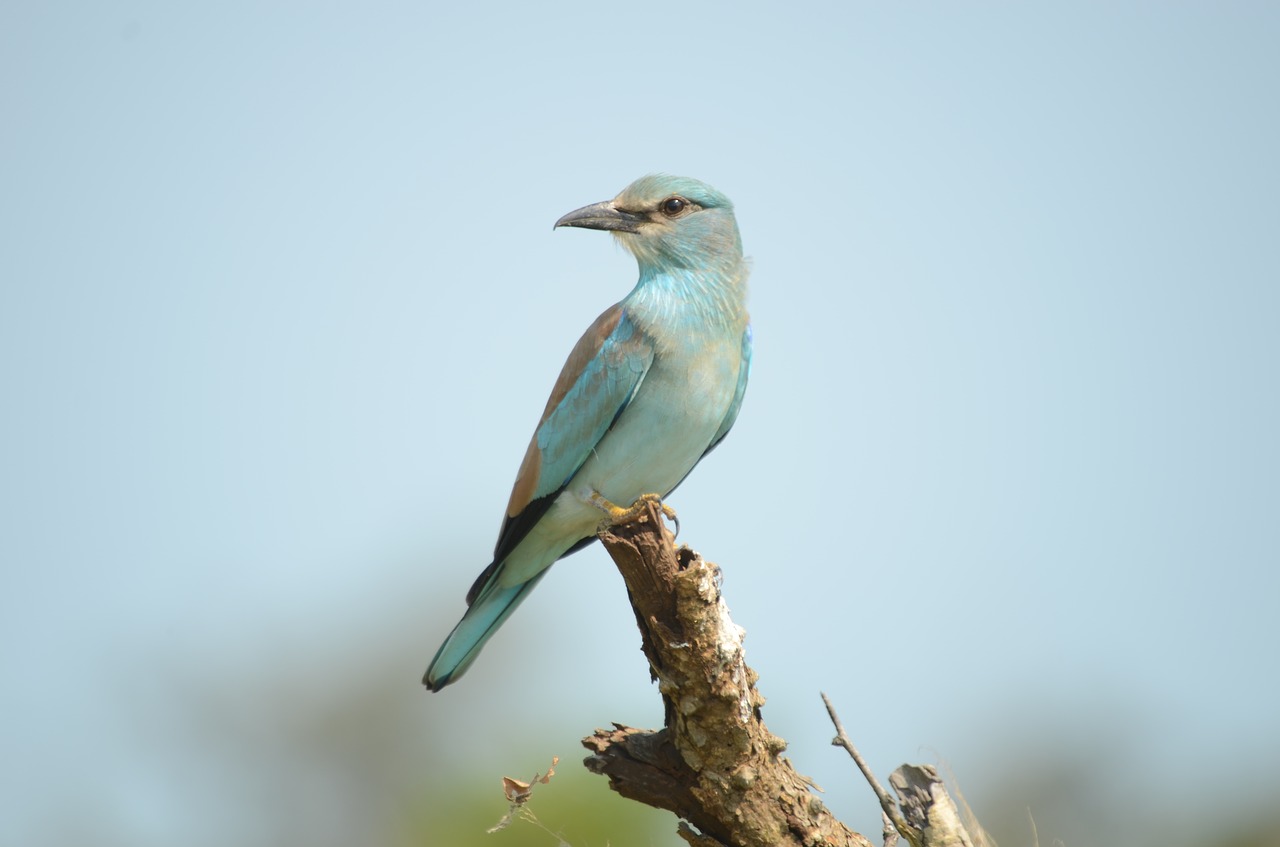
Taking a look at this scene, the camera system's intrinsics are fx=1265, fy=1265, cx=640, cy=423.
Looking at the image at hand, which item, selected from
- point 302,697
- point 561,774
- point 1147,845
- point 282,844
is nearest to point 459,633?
point 561,774

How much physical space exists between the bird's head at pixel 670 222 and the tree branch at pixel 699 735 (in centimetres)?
194

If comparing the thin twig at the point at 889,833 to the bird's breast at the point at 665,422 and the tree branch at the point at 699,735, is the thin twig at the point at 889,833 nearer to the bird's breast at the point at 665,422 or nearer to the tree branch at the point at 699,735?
the tree branch at the point at 699,735

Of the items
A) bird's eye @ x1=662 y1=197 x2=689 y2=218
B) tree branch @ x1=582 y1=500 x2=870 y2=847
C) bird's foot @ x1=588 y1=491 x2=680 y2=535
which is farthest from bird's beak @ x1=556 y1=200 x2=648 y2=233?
tree branch @ x1=582 y1=500 x2=870 y2=847

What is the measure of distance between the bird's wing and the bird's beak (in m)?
0.40

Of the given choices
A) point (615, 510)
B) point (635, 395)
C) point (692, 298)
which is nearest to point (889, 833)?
point (615, 510)

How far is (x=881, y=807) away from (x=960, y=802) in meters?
0.33

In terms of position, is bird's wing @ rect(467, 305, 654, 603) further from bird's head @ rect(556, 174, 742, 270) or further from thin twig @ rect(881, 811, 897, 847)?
thin twig @ rect(881, 811, 897, 847)

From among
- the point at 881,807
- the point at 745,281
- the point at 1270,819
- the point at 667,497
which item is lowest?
the point at 881,807

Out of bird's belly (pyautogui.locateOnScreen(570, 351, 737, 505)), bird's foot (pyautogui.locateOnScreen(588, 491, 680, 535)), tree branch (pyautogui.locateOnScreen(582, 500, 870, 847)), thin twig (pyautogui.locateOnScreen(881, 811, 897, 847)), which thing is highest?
bird's belly (pyautogui.locateOnScreen(570, 351, 737, 505))

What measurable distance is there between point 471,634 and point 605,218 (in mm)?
1932

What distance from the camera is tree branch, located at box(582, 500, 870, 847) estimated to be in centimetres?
375

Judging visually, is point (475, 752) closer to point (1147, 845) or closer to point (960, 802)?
point (1147, 845)

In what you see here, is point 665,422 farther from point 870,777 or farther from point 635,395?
point 870,777

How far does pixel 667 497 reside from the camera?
5.93 m
